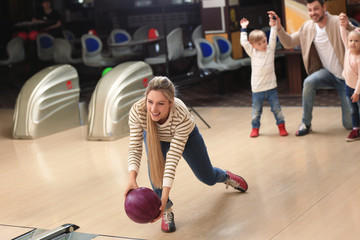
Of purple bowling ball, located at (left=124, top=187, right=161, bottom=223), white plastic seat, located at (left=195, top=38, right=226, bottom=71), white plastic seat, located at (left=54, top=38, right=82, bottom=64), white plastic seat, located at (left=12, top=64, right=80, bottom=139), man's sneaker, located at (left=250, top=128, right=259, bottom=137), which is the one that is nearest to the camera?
purple bowling ball, located at (left=124, top=187, right=161, bottom=223)

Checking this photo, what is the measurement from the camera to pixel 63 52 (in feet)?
36.5

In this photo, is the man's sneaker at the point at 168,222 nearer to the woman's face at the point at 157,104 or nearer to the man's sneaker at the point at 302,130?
the woman's face at the point at 157,104

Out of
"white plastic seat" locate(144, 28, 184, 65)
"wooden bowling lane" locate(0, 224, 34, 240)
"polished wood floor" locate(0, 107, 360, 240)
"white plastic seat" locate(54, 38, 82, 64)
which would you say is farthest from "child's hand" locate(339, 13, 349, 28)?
"white plastic seat" locate(54, 38, 82, 64)

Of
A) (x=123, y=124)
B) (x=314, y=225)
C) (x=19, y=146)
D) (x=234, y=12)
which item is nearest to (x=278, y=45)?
(x=234, y=12)

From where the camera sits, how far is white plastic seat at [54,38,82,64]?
435 inches

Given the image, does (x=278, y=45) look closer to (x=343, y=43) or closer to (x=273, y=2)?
(x=273, y=2)

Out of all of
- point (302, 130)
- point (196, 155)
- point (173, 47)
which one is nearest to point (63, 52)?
point (173, 47)

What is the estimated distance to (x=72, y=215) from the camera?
4.16 meters

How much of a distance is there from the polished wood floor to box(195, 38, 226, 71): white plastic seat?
2399 mm

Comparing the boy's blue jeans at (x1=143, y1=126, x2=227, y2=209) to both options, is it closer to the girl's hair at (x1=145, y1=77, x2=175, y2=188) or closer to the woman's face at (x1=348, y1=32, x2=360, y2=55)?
the girl's hair at (x1=145, y1=77, x2=175, y2=188)

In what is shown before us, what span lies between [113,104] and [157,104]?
129 inches

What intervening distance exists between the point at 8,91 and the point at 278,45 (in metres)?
5.53

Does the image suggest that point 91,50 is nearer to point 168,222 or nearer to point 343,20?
point 343,20

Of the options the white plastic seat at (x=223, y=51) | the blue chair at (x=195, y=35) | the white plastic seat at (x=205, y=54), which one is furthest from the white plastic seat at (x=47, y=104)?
the blue chair at (x=195, y=35)
